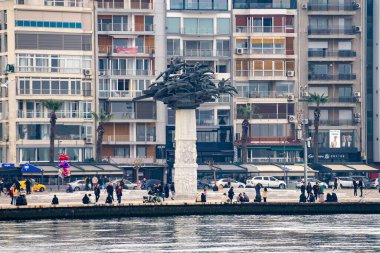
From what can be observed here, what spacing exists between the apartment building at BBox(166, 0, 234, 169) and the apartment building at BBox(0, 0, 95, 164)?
956cm

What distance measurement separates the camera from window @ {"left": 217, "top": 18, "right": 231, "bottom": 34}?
630 ft

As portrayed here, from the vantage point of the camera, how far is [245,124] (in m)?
190

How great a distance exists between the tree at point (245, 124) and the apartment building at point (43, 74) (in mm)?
16512

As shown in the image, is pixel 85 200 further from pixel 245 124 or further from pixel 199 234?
pixel 245 124

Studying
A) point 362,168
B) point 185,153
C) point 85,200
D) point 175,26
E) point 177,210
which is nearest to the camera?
point 177,210

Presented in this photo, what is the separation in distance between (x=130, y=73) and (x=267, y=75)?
16.0 meters

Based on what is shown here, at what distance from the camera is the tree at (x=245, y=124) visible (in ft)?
624

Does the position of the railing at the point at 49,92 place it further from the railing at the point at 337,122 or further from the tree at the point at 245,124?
the railing at the point at 337,122

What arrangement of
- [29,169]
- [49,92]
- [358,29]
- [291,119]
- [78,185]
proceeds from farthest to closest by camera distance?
1. [358,29]
2. [291,119]
3. [49,92]
4. [29,169]
5. [78,185]

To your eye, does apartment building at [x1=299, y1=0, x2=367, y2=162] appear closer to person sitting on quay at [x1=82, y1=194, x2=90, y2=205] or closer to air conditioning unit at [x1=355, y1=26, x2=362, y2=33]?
air conditioning unit at [x1=355, y1=26, x2=362, y2=33]

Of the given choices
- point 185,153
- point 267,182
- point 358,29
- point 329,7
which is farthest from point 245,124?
point 185,153

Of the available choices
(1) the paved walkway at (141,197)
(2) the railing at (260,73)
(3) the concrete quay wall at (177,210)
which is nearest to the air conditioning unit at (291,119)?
(2) the railing at (260,73)

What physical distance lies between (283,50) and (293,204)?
56.1 meters

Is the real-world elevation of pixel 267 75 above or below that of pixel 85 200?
above
